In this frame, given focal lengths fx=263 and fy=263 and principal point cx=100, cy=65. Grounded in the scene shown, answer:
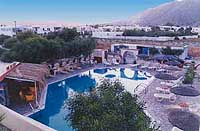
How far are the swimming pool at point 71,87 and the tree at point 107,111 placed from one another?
122 centimetres

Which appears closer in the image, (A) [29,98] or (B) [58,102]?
(A) [29,98]

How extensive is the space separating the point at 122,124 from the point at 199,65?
20.9m

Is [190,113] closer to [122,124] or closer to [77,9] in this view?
[122,124]

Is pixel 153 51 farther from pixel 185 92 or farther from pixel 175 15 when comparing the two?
pixel 175 15

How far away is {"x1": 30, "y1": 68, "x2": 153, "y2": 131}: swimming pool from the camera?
12.4 metres

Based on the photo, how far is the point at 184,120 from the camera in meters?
11.0

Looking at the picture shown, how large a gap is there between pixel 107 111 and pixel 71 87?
12.3 m

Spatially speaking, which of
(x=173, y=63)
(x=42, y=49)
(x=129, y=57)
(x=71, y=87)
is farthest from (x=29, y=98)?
(x=129, y=57)

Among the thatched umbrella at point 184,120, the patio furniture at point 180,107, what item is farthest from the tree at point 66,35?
the thatched umbrella at point 184,120

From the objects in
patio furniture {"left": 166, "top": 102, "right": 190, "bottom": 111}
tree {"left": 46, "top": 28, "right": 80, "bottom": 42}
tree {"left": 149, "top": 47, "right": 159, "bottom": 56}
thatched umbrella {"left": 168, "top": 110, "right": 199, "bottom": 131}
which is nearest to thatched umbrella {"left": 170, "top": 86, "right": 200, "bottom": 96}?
patio furniture {"left": 166, "top": 102, "right": 190, "bottom": 111}

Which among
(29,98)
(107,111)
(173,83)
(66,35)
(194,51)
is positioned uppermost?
(66,35)

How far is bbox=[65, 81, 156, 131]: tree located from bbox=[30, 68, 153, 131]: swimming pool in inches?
48.1

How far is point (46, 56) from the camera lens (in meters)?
21.1

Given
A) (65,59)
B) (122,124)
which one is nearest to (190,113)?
(122,124)
